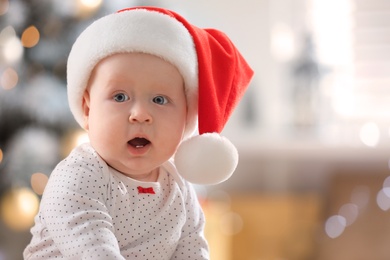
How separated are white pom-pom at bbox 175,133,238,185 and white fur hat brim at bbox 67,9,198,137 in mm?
46

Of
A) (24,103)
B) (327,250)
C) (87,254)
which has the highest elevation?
(24,103)

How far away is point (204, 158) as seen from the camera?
0.95m

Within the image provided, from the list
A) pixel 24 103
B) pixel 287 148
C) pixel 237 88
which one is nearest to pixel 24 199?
pixel 24 103

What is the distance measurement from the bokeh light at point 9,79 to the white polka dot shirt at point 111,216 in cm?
144

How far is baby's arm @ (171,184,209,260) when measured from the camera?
104 centimetres

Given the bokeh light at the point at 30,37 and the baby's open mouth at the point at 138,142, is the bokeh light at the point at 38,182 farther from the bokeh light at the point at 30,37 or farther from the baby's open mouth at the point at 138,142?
the baby's open mouth at the point at 138,142

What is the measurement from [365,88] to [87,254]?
8.82 ft

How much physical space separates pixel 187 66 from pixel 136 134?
11cm

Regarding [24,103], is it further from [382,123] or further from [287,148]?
[382,123]

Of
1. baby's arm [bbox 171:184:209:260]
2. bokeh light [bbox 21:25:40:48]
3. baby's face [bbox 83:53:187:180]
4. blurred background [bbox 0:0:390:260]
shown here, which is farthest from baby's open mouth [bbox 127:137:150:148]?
blurred background [bbox 0:0:390:260]

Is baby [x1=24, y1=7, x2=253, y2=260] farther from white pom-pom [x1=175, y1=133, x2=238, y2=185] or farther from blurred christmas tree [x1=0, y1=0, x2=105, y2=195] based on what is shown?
blurred christmas tree [x1=0, y1=0, x2=105, y2=195]

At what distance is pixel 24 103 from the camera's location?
2.41 m

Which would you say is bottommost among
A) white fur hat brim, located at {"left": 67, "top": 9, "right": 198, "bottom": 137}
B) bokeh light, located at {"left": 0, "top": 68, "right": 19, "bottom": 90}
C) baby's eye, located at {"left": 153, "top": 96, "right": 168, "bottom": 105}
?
baby's eye, located at {"left": 153, "top": 96, "right": 168, "bottom": 105}

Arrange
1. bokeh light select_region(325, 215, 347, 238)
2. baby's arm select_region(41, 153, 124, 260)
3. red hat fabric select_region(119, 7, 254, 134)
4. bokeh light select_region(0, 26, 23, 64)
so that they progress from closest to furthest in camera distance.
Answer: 1. baby's arm select_region(41, 153, 124, 260)
2. red hat fabric select_region(119, 7, 254, 134)
3. bokeh light select_region(0, 26, 23, 64)
4. bokeh light select_region(325, 215, 347, 238)
